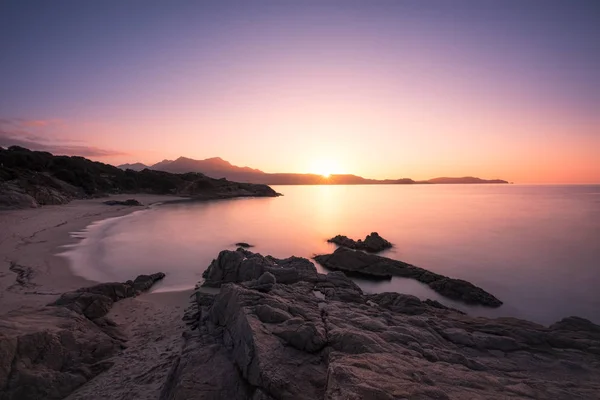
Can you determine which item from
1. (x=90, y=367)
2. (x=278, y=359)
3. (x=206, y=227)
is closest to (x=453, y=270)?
(x=278, y=359)

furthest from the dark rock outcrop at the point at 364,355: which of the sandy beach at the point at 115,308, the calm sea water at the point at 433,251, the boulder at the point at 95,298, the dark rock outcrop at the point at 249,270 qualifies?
the calm sea water at the point at 433,251

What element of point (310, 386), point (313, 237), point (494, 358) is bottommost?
point (313, 237)

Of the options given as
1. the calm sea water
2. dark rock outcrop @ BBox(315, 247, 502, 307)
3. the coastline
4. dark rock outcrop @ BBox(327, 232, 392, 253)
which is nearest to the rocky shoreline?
the coastline

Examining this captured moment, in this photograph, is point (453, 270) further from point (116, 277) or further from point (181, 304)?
point (116, 277)

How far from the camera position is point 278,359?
6.12 m

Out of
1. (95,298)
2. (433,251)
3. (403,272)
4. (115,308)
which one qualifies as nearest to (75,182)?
(115,308)

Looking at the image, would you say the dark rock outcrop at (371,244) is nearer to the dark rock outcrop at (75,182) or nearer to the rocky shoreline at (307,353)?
the rocky shoreline at (307,353)

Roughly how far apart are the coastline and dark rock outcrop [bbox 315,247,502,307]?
15754mm

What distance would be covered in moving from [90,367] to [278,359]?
523 centimetres

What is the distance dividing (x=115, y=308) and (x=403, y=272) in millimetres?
16891

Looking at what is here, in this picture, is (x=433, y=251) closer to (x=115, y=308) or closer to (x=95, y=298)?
(x=115, y=308)

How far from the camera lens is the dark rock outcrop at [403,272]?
15.7m

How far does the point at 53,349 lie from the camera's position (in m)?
7.09

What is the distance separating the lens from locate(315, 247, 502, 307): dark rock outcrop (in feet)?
51.5
